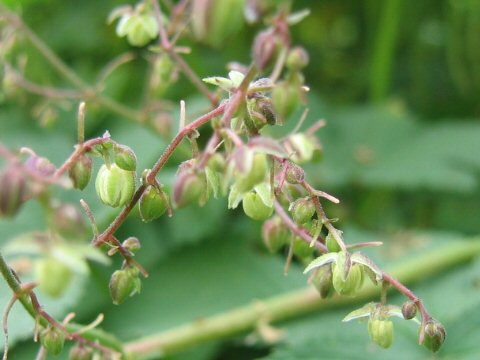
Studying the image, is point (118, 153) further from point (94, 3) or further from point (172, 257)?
point (94, 3)

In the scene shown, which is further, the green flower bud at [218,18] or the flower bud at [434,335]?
the flower bud at [434,335]

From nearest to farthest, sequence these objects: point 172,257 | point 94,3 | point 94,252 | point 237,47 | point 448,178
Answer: point 94,252 → point 172,257 → point 448,178 → point 237,47 → point 94,3

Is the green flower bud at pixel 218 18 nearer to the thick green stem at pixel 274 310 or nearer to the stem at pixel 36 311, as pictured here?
the stem at pixel 36 311

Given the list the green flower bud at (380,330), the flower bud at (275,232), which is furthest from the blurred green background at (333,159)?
the green flower bud at (380,330)

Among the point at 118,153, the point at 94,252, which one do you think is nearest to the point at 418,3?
the point at 118,153

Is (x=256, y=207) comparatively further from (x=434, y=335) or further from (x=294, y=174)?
(x=434, y=335)

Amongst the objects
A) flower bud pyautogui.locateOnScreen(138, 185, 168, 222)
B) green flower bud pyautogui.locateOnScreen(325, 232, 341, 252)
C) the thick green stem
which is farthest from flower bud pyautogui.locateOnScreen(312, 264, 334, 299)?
the thick green stem
